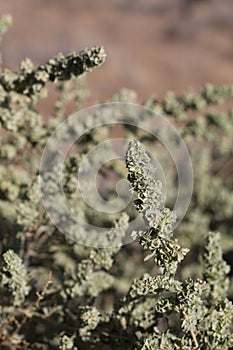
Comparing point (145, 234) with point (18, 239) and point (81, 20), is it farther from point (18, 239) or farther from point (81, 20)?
point (81, 20)

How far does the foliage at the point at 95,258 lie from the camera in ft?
→ 2.97

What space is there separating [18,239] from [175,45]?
3.91 meters

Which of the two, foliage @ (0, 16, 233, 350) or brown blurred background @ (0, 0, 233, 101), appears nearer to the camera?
foliage @ (0, 16, 233, 350)

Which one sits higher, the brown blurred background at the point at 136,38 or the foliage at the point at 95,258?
the brown blurred background at the point at 136,38

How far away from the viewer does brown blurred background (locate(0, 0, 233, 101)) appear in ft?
15.1

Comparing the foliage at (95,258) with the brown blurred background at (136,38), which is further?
the brown blurred background at (136,38)

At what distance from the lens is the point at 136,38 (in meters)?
5.09

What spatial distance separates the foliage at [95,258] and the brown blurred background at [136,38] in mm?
2659

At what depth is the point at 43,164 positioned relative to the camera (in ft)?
4.76

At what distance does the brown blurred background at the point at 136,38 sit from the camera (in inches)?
181

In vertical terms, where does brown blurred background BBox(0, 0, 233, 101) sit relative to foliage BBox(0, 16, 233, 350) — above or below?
above

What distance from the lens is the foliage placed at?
2.97 feet

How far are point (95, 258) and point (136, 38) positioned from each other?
13.6 feet

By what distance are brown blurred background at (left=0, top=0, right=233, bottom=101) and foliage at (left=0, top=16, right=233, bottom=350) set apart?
266cm
